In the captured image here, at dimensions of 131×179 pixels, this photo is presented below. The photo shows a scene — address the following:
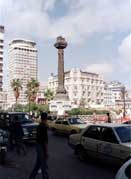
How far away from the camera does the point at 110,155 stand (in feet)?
32.7

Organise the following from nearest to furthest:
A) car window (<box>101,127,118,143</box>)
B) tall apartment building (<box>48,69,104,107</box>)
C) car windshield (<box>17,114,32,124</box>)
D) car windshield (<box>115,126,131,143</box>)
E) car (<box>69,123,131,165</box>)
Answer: car (<box>69,123,131,165</box>), car windshield (<box>115,126,131,143</box>), car window (<box>101,127,118,143</box>), car windshield (<box>17,114,32,124</box>), tall apartment building (<box>48,69,104,107</box>)

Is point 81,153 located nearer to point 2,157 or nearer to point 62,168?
point 62,168

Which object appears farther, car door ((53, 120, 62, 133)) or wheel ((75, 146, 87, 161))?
car door ((53, 120, 62, 133))

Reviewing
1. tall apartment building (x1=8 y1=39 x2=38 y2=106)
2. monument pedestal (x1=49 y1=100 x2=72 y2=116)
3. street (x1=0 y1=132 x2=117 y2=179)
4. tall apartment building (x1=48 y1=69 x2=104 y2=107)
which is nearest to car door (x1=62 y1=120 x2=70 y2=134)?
street (x1=0 y1=132 x2=117 y2=179)

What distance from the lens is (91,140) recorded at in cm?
1100

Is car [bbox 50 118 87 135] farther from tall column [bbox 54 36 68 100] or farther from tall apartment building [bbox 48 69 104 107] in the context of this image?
tall apartment building [bbox 48 69 104 107]

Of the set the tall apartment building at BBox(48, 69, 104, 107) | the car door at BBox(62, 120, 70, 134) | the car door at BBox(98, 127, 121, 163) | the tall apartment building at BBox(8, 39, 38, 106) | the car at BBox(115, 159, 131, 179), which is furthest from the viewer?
the tall apartment building at BBox(8, 39, 38, 106)

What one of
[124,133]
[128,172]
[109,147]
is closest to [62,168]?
[109,147]

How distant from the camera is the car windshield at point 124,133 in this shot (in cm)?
991

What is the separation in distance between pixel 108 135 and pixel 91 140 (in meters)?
0.84

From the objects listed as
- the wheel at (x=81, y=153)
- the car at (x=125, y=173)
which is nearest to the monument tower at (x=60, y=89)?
the wheel at (x=81, y=153)

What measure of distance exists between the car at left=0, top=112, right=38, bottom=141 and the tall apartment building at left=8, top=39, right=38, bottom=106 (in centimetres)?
13149

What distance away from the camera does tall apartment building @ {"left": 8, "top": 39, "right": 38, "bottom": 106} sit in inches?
6170

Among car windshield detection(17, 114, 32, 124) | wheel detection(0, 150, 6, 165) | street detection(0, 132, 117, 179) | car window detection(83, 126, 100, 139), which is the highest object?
car windshield detection(17, 114, 32, 124)
